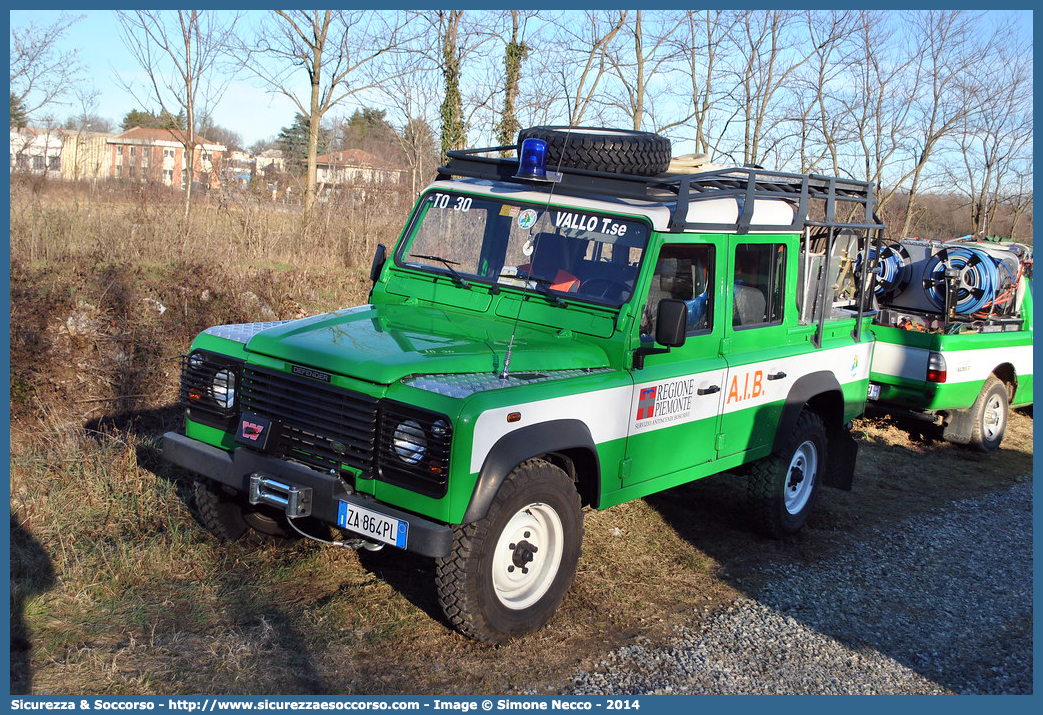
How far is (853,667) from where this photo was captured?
4559 millimetres

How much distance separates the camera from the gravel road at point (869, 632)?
4.39m

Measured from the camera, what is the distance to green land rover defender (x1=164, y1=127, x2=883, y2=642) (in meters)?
4.07

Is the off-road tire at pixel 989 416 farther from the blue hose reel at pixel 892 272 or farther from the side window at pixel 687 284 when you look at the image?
the side window at pixel 687 284

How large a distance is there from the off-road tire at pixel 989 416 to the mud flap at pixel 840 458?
323cm

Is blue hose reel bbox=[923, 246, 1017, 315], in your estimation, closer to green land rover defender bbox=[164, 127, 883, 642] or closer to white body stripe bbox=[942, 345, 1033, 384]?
white body stripe bbox=[942, 345, 1033, 384]

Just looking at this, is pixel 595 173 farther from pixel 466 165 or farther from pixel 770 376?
pixel 770 376

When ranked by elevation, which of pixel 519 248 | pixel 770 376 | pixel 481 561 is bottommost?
pixel 481 561

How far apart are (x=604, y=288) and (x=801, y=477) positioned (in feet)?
8.73

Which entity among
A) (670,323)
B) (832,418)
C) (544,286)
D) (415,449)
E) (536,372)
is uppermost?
(544,286)

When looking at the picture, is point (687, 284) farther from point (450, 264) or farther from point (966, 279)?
point (966, 279)

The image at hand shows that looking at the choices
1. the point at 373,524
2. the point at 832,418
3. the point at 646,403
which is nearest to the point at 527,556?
the point at 373,524

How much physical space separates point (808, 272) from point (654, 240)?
184 cm

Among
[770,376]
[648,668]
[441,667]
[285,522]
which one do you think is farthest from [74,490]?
[770,376]

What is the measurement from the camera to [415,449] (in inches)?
157
